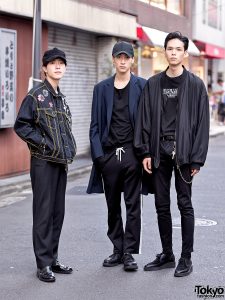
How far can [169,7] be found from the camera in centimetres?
2628

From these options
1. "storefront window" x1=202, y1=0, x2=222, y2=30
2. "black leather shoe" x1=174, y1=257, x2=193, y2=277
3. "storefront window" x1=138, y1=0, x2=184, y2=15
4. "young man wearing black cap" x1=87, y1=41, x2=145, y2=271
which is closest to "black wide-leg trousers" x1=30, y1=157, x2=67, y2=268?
"young man wearing black cap" x1=87, y1=41, x2=145, y2=271

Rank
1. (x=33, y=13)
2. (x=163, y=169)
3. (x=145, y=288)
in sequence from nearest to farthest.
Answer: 1. (x=145, y=288)
2. (x=163, y=169)
3. (x=33, y=13)

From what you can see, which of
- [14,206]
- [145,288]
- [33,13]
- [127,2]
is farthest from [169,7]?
[145,288]

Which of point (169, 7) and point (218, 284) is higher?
point (169, 7)

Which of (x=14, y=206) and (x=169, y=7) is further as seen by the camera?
(x=169, y=7)

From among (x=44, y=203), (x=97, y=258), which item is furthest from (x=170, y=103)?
(x=97, y=258)

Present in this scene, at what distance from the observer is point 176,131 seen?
618 centimetres

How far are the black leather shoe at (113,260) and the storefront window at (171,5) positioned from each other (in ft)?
56.3

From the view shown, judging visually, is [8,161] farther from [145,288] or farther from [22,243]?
[145,288]

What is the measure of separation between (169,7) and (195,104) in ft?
67.9

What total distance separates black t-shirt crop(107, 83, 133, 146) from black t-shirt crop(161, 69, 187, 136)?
0.33 m

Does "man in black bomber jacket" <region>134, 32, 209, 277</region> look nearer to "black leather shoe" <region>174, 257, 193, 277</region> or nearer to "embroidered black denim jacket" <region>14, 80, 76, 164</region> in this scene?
"black leather shoe" <region>174, 257, 193, 277</region>

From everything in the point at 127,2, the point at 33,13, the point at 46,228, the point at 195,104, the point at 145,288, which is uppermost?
the point at 127,2

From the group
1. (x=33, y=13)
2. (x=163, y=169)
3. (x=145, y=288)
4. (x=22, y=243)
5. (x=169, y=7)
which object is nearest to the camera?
(x=145, y=288)
